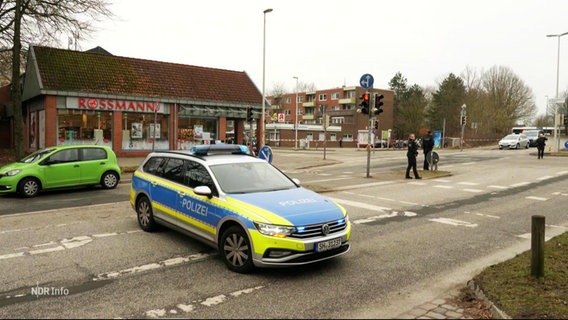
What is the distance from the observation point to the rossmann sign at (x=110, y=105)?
23.9 meters

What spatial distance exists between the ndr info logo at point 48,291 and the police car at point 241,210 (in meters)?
1.91

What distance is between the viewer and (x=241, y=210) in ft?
18.4

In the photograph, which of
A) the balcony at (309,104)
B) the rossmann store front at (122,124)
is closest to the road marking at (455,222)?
the rossmann store front at (122,124)

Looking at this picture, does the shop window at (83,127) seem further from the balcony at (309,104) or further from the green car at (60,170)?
the balcony at (309,104)

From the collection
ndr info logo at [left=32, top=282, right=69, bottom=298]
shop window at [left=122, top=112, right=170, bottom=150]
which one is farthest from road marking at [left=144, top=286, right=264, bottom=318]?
shop window at [left=122, top=112, right=170, bottom=150]

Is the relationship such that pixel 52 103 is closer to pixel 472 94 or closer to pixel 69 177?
pixel 69 177

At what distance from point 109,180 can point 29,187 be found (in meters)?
2.43

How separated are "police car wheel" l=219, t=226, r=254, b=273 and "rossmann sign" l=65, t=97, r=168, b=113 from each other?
1853 cm

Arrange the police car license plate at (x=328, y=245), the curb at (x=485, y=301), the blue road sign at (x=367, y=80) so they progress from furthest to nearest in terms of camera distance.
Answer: the blue road sign at (x=367, y=80), the police car license plate at (x=328, y=245), the curb at (x=485, y=301)

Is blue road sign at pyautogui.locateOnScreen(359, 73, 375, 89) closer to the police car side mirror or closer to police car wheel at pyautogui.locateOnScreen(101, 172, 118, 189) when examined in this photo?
police car wheel at pyautogui.locateOnScreen(101, 172, 118, 189)

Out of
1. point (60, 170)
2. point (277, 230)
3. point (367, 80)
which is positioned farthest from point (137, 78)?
point (277, 230)

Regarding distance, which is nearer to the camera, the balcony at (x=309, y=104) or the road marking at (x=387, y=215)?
the road marking at (x=387, y=215)

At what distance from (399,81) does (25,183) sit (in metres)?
89.3

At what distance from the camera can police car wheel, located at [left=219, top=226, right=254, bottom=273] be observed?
553cm
